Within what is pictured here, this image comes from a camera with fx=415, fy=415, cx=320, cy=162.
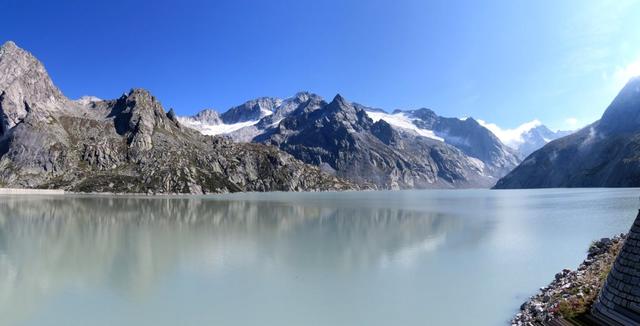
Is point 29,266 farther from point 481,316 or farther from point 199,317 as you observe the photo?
point 481,316

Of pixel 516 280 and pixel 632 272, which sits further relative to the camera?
pixel 516 280

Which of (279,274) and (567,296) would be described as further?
(279,274)

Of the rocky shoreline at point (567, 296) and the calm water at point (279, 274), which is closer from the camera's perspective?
the rocky shoreline at point (567, 296)

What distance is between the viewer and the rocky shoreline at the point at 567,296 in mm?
21312

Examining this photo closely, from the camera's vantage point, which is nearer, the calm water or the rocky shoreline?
the rocky shoreline

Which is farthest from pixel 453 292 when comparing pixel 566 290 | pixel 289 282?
pixel 289 282

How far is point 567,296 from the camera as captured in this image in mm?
23969

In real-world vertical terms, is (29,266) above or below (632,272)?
below

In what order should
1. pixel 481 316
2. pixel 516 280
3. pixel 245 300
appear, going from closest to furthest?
pixel 481 316
pixel 245 300
pixel 516 280

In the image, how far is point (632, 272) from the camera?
1762 centimetres

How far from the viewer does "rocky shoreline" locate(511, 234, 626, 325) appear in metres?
21.3

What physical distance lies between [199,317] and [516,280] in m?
23.6

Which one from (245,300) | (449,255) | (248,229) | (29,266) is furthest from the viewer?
(248,229)

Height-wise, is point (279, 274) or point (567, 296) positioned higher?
point (567, 296)
